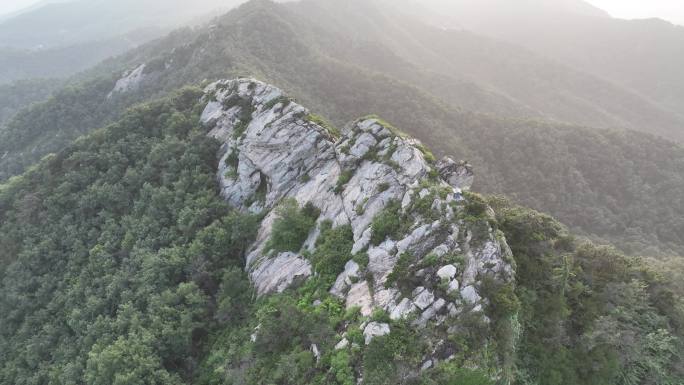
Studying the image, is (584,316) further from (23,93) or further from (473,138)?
(23,93)

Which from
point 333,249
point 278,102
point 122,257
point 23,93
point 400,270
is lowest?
point 23,93

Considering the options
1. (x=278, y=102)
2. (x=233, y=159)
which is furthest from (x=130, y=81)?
(x=233, y=159)

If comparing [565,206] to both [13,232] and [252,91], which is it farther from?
[13,232]

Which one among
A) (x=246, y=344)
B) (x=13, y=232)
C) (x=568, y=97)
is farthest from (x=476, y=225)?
(x=568, y=97)

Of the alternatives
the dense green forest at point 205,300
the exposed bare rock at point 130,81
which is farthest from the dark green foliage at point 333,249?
the exposed bare rock at point 130,81

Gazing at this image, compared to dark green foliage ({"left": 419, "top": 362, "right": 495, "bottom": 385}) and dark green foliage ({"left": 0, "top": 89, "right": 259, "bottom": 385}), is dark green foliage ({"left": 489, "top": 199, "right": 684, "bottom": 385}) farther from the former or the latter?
dark green foliage ({"left": 0, "top": 89, "right": 259, "bottom": 385})

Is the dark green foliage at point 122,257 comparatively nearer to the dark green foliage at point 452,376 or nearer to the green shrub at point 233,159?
the green shrub at point 233,159

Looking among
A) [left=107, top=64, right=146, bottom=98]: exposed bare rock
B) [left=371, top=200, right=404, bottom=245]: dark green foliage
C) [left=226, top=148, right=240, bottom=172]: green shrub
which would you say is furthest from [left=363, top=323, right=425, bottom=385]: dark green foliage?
[left=107, top=64, right=146, bottom=98]: exposed bare rock
